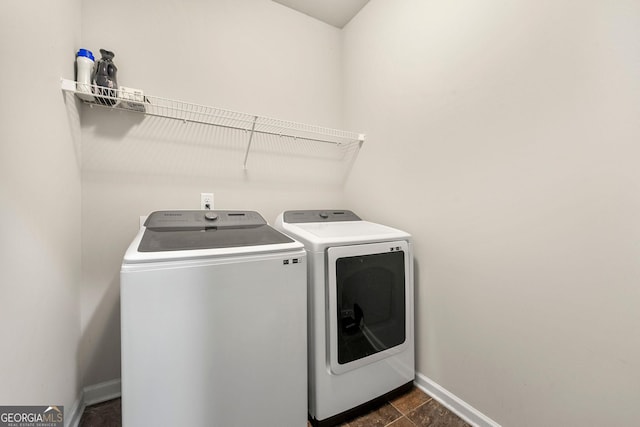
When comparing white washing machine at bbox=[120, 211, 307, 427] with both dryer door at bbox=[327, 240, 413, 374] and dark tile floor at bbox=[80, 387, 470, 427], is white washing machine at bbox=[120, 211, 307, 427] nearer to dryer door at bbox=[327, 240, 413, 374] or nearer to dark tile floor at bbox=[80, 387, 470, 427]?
dryer door at bbox=[327, 240, 413, 374]

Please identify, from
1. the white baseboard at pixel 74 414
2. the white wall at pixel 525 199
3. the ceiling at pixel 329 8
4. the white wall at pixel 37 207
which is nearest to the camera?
the white wall at pixel 37 207

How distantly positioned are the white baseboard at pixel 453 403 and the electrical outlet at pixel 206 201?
67.4 inches

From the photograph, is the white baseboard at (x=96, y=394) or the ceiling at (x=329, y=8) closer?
the white baseboard at (x=96, y=394)

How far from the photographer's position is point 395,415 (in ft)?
4.25

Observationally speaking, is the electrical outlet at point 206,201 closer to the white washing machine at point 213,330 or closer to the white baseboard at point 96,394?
the white washing machine at point 213,330

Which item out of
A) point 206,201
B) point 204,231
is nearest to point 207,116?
point 206,201

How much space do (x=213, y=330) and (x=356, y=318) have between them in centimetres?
69

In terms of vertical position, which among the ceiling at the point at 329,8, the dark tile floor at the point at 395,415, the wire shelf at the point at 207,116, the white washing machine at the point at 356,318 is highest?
the ceiling at the point at 329,8

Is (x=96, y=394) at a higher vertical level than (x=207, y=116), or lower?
lower

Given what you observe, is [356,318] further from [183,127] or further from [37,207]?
[183,127]

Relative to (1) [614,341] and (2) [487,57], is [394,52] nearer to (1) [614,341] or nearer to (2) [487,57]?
(2) [487,57]

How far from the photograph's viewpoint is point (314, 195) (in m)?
2.08

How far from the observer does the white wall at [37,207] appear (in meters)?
0.70

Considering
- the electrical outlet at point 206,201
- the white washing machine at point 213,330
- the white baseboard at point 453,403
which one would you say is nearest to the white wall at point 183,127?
the electrical outlet at point 206,201
